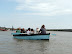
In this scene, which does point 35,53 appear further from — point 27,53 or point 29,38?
point 29,38

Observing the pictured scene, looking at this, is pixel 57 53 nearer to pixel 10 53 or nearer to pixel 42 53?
pixel 42 53

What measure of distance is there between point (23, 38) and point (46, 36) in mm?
4568

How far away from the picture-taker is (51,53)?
1141cm

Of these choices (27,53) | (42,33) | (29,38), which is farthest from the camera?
(29,38)

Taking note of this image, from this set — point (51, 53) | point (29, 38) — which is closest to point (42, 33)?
point (29, 38)

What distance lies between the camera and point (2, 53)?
36.7 ft

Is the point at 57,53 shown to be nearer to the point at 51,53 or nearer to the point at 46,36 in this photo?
the point at 51,53

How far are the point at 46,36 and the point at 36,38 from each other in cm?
183

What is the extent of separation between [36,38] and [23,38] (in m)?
2.77

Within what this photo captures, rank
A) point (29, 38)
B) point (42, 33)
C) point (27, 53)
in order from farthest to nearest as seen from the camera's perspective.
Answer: point (29, 38) < point (42, 33) < point (27, 53)

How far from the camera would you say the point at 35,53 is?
1120cm

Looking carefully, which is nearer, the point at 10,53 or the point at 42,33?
the point at 10,53

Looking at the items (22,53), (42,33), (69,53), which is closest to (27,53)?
(22,53)

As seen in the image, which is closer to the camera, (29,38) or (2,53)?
(2,53)
